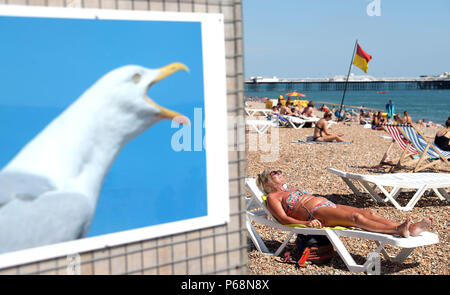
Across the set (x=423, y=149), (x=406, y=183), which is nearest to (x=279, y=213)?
(x=406, y=183)

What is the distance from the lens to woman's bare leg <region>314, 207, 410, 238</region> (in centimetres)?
390

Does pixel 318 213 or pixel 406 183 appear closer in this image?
→ pixel 318 213

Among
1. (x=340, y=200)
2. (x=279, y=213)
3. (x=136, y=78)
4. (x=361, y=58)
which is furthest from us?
(x=361, y=58)

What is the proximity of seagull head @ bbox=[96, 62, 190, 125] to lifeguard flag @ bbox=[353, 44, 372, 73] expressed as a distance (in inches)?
664

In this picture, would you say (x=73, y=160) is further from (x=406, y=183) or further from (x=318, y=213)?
(x=406, y=183)

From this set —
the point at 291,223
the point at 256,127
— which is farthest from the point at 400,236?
the point at 256,127

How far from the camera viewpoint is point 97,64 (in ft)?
8.13

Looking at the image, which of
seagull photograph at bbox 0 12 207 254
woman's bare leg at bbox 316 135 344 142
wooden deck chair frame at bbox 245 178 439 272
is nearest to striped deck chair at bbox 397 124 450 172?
wooden deck chair frame at bbox 245 178 439 272

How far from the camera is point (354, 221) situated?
4074 millimetres

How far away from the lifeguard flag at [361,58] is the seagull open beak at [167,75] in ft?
55.1

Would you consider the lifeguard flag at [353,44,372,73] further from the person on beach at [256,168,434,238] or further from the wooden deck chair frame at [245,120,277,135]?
the person on beach at [256,168,434,238]

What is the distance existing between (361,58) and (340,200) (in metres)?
13.2

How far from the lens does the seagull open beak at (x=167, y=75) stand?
2.65 meters
